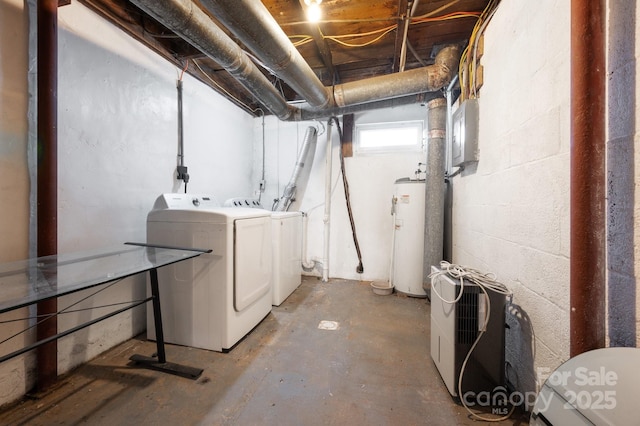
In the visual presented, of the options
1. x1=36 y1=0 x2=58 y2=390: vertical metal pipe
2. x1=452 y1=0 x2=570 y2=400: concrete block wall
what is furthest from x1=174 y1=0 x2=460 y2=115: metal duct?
x1=36 y1=0 x2=58 y2=390: vertical metal pipe

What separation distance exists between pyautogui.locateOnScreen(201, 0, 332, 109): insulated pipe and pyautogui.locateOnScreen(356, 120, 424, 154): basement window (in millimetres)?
1326

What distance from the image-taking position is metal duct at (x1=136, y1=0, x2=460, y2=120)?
4.34 feet

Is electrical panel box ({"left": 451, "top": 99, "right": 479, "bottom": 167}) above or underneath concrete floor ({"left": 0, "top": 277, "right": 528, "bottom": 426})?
above

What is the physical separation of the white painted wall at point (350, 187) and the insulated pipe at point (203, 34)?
1303 mm

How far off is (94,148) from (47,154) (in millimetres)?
345

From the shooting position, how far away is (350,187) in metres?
3.30

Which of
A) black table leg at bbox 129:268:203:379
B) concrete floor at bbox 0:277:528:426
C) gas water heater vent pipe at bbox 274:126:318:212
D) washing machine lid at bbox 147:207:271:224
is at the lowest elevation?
concrete floor at bbox 0:277:528:426

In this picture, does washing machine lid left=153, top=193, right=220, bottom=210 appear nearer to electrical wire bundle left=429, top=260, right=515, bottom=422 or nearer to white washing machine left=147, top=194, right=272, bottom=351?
white washing machine left=147, top=194, right=272, bottom=351

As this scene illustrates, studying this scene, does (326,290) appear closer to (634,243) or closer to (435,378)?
(435,378)

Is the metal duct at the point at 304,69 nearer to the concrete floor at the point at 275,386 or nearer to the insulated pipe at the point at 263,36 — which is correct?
the insulated pipe at the point at 263,36

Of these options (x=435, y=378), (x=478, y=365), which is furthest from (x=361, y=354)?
(x=478, y=365)

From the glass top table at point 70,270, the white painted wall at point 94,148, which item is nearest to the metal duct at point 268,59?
the white painted wall at point 94,148

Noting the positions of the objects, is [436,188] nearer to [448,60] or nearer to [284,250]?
[448,60]

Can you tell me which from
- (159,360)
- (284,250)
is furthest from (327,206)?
(159,360)
